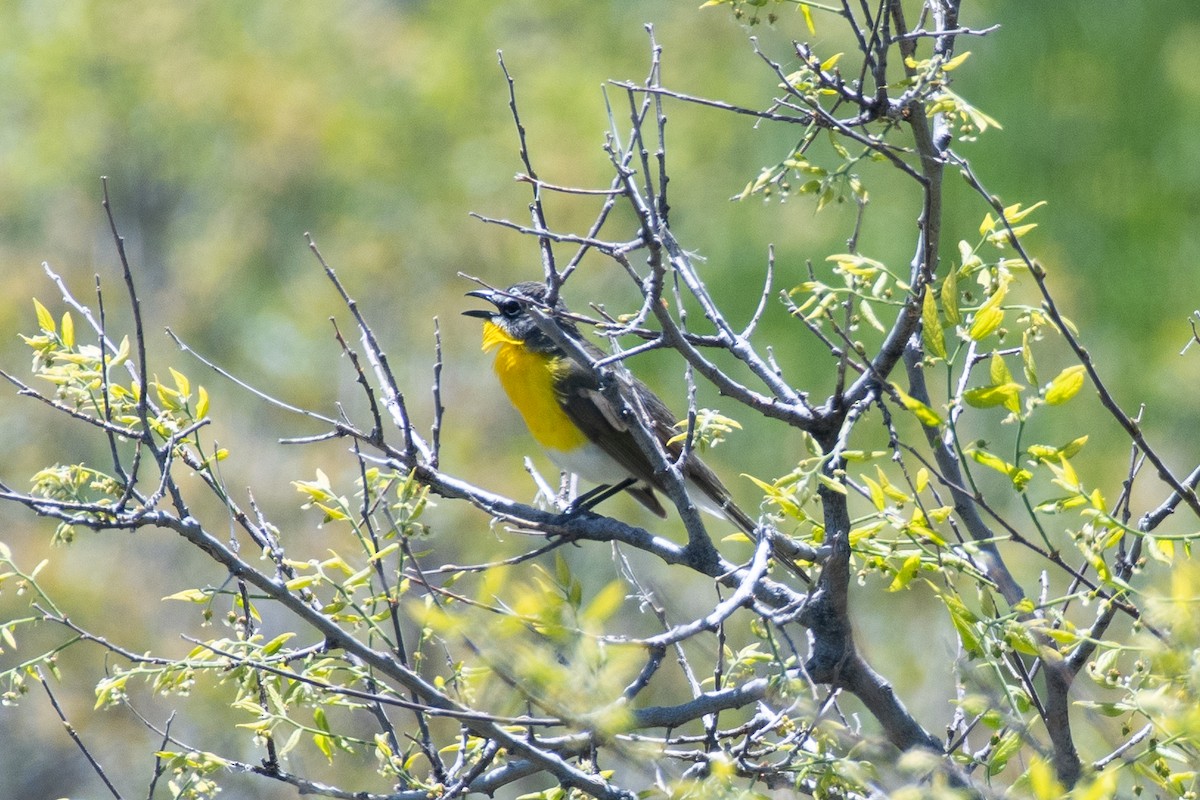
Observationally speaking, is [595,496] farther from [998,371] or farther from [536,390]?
[998,371]

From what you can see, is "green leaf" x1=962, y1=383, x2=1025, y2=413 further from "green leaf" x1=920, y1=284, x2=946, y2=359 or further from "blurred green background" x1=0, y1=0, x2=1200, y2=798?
"blurred green background" x1=0, y1=0, x2=1200, y2=798

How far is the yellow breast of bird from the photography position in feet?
17.7

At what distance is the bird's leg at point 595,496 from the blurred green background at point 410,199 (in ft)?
18.7

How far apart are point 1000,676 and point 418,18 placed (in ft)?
62.9

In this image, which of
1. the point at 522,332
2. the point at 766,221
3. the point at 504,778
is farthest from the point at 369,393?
the point at 766,221

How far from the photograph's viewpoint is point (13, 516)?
14195 mm

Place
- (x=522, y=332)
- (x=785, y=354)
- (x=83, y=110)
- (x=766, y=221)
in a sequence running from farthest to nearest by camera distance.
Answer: (x=83, y=110), (x=766, y=221), (x=785, y=354), (x=522, y=332)

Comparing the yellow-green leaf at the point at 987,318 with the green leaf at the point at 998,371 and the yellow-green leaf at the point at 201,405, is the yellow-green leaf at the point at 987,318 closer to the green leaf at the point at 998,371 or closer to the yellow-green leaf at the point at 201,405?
the green leaf at the point at 998,371

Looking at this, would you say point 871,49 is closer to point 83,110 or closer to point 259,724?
point 259,724

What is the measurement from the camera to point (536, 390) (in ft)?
18.0

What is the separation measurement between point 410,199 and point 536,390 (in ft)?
37.3

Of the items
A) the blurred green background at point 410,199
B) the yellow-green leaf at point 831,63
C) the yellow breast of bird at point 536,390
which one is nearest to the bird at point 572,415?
the yellow breast of bird at point 536,390

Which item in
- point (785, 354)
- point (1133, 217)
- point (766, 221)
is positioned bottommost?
point (785, 354)

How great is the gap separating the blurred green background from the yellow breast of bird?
550cm
